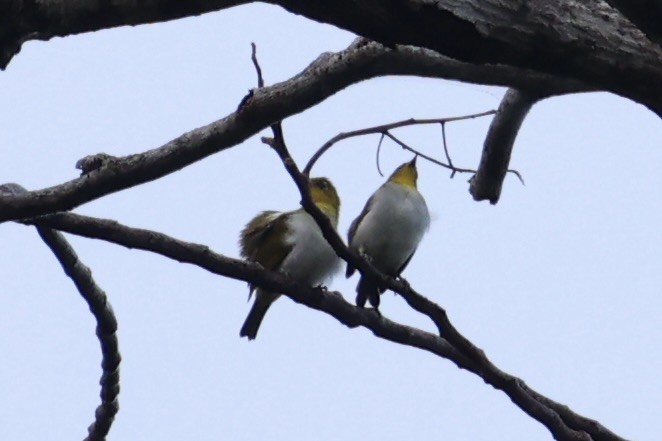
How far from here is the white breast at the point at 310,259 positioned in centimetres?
601

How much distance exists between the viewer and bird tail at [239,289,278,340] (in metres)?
6.46

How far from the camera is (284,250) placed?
6.29m

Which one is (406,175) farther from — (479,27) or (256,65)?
(479,27)

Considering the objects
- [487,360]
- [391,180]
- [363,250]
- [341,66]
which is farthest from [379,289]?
[391,180]

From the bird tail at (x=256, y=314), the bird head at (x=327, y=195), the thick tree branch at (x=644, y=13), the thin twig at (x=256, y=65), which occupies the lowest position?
the thick tree branch at (x=644, y=13)

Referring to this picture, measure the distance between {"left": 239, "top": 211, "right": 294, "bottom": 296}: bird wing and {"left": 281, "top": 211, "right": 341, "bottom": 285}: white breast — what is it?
0.07 metres

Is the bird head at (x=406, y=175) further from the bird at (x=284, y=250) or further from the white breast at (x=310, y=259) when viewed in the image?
the white breast at (x=310, y=259)

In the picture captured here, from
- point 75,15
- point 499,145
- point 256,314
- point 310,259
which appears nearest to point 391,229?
point 310,259

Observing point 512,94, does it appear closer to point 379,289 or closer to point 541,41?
point 379,289

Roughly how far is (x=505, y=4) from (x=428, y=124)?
4.93 ft

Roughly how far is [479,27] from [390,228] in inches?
154

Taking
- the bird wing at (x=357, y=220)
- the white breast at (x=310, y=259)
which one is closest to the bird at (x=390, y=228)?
the bird wing at (x=357, y=220)

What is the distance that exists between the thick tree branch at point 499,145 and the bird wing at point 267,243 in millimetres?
1651

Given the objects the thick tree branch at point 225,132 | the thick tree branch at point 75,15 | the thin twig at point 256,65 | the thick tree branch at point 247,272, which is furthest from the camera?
the thick tree branch at point 247,272
